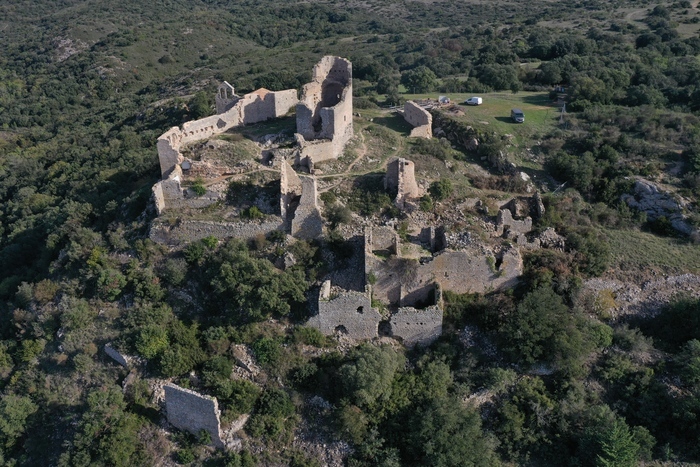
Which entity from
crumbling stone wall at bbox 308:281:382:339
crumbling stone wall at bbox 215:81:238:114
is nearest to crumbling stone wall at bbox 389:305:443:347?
crumbling stone wall at bbox 308:281:382:339

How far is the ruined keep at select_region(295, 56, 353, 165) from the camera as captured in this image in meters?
32.5

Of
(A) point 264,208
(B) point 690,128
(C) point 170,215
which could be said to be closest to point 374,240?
(A) point 264,208

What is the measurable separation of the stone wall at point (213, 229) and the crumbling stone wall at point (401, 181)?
6146mm

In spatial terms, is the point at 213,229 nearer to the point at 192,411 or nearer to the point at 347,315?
the point at 347,315

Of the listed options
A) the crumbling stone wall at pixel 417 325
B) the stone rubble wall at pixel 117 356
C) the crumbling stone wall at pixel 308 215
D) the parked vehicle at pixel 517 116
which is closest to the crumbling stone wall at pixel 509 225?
the crumbling stone wall at pixel 417 325

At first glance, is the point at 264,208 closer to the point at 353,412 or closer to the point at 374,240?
the point at 374,240

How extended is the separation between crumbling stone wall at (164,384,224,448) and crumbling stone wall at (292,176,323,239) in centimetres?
908

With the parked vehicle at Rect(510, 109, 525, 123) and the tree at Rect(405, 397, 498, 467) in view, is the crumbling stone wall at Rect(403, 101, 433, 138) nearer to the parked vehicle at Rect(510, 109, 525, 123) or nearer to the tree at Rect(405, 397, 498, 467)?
the parked vehicle at Rect(510, 109, 525, 123)

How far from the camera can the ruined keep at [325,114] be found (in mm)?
32500

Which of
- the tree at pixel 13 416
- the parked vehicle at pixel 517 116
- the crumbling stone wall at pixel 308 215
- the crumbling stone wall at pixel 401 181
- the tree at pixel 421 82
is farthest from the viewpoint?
the tree at pixel 421 82

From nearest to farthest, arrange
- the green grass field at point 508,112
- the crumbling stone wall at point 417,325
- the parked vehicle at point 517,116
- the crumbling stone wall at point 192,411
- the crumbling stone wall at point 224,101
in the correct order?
the crumbling stone wall at point 192,411, the crumbling stone wall at point 417,325, the crumbling stone wall at point 224,101, the green grass field at point 508,112, the parked vehicle at point 517,116

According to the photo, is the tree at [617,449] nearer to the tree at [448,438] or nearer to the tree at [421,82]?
the tree at [448,438]

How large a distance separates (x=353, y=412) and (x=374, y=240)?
326 inches

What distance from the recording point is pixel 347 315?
82.4 feet
